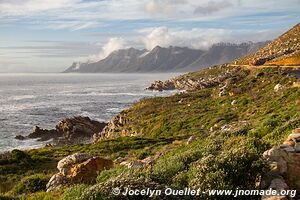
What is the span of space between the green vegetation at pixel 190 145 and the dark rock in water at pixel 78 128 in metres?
5.54

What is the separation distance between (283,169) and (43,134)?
53379 millimetres

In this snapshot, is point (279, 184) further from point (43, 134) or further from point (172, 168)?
point (43, 134)

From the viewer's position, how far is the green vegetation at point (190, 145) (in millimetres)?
9625

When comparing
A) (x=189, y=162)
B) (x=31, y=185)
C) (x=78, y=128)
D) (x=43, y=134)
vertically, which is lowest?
(x=43, y=134)

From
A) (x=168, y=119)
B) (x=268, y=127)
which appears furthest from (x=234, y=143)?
(x=168, y=119)

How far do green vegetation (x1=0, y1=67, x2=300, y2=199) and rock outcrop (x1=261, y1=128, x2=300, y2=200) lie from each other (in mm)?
295

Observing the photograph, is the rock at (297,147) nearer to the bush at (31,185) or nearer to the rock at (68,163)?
the rock at (68,163)

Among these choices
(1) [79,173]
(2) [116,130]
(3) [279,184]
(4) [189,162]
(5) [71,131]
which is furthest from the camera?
(5) [71,131]

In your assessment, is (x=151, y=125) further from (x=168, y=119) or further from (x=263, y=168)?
(x=263, y=168)

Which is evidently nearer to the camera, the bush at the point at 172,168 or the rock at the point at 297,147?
the bush at the point at 172,168

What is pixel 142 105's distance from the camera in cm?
6462

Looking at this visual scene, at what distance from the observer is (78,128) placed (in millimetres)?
61750

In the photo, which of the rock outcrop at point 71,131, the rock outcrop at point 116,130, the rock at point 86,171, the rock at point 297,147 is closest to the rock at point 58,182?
the rock at point 86,171

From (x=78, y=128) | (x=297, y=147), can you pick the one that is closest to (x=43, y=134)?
(x=78, y=128)
